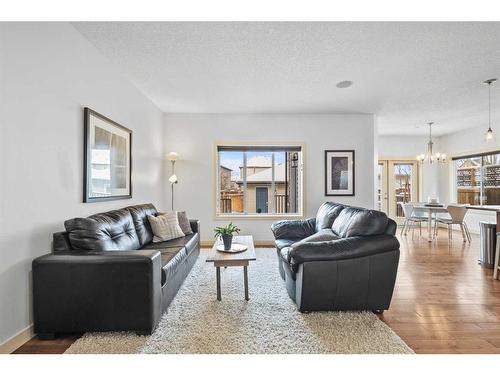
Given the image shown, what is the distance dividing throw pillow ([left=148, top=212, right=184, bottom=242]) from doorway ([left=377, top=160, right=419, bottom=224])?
20.6 ft

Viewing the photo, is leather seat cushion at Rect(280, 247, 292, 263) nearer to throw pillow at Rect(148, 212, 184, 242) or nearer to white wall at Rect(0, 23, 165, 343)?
throw pillow at Rect(148, 212, 184, 242)

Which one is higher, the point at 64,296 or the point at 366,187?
the point at 366,187

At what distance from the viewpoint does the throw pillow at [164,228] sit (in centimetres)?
343

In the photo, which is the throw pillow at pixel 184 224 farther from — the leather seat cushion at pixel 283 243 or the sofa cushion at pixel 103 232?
the leather seat cushion at pixel 283 243

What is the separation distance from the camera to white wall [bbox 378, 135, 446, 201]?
7512 millimetres

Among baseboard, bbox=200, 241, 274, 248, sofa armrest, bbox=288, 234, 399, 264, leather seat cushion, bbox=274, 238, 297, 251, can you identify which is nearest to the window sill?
baseboard, bbox=200, 241, 274, 248

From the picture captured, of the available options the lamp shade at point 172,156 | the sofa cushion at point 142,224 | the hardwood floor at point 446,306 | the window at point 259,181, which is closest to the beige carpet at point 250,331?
the hardwood floor at point 446,306

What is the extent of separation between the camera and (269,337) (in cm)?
196

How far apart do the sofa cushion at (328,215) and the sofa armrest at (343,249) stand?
0.99 metres

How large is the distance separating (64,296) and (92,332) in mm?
359

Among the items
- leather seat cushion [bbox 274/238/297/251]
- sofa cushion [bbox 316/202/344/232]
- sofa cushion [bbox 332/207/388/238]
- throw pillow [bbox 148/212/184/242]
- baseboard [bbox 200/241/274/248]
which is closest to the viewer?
sofa cushion [bbox 332/207/388/238]

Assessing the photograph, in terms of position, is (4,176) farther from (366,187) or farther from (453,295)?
(366,187)

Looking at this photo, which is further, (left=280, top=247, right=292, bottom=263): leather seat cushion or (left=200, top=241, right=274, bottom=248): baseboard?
(left=200, top=241, right=274, bottom=248): baseboard
